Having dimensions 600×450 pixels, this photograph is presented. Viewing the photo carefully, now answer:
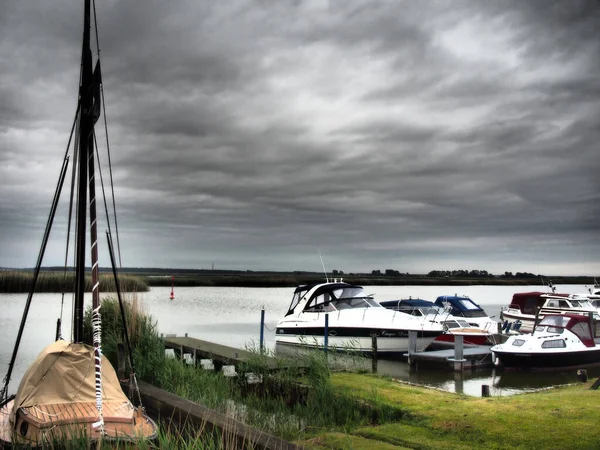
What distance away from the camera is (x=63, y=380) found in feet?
25.0

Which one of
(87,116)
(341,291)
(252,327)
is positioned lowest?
(252,327)

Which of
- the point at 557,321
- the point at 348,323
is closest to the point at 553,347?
the point at 557,321

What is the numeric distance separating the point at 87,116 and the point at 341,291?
53.4 ft

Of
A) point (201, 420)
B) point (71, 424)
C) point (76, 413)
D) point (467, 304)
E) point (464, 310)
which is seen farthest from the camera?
point (467, 304)

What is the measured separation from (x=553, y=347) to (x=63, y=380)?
1711 cm

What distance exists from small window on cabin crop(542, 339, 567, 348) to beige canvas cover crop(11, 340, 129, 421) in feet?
52.8

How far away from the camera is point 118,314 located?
15.1 m

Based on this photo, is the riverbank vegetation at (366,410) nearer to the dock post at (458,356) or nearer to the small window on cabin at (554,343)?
the dock post at (458,356)

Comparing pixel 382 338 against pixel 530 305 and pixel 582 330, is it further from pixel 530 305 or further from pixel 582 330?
pixel 530 305

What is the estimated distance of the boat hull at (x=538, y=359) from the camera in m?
19.5

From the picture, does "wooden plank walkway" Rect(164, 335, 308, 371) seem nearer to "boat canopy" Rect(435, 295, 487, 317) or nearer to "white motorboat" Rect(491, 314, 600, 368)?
"white motorboat" Rect(491, 314, 600, 368)

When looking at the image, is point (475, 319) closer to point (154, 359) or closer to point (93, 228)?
point (154, 359)

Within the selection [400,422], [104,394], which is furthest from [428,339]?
[104,394]

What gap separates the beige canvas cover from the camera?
7434mm
